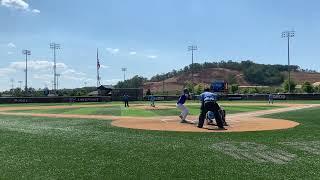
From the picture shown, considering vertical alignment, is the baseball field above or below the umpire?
→ below

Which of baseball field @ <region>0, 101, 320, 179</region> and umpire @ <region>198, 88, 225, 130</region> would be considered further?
umpire @ <region>198, 88, 225, 130</region>

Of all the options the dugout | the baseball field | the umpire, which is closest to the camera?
the baseball field

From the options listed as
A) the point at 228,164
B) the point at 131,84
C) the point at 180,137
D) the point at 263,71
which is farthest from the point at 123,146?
the point at 263,71

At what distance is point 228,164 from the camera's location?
10.5 m

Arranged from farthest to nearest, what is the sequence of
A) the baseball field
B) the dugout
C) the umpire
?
the dugout < the umpire < the baseball field

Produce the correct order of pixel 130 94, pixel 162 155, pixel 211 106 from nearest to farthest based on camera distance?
pixel 162 155
pixel 211 106
pixel 130 94

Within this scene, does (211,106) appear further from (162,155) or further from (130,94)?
(130,94)

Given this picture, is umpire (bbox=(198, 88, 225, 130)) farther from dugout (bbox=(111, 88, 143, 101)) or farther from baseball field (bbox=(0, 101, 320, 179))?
dugout (bbox=(111, 88, 143, 101))

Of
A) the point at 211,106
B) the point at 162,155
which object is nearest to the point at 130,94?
the point at 211,106

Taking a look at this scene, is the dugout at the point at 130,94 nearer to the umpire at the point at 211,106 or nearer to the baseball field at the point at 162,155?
the umpire at the point at 211,106

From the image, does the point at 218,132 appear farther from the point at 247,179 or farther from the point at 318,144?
the point at 247,179

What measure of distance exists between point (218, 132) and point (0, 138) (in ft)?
25.4

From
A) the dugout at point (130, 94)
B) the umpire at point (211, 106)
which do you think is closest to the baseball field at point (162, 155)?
the umpire at point (211, 106)

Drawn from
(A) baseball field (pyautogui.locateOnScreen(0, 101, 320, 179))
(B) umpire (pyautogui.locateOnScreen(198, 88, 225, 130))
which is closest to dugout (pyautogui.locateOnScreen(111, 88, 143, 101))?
(B) umpire (pyautogui.locateOnScreen(198, 88, 225, 130))
